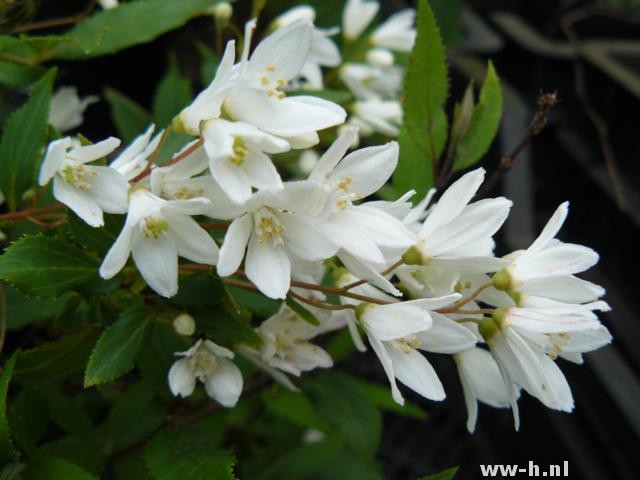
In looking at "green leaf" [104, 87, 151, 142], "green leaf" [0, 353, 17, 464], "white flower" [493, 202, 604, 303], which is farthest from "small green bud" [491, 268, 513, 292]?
"green leaf" [104, 87, 151, 142]

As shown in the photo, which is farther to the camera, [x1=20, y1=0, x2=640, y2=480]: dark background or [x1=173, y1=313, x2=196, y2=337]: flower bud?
[x1=20, y1=0, x2=640, y2=480]: dark background

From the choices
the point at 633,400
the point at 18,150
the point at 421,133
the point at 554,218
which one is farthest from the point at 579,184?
the point at 18,150

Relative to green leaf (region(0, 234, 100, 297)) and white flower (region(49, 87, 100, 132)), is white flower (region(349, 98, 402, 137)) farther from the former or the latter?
green leaf (region(0, 234, 100, 297))

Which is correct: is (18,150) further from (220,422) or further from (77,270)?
(220,422)

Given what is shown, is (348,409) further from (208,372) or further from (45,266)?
(45,266)

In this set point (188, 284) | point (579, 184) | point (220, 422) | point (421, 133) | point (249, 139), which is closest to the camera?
point (249, 139)

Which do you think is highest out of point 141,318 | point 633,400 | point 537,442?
point 141,318

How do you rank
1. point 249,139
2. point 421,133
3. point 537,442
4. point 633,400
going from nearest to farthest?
point 249,139
point 421,133
point 633,400
point 537,442

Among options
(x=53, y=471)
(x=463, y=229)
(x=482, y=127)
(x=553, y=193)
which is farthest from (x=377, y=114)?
(x=553, y=193)
